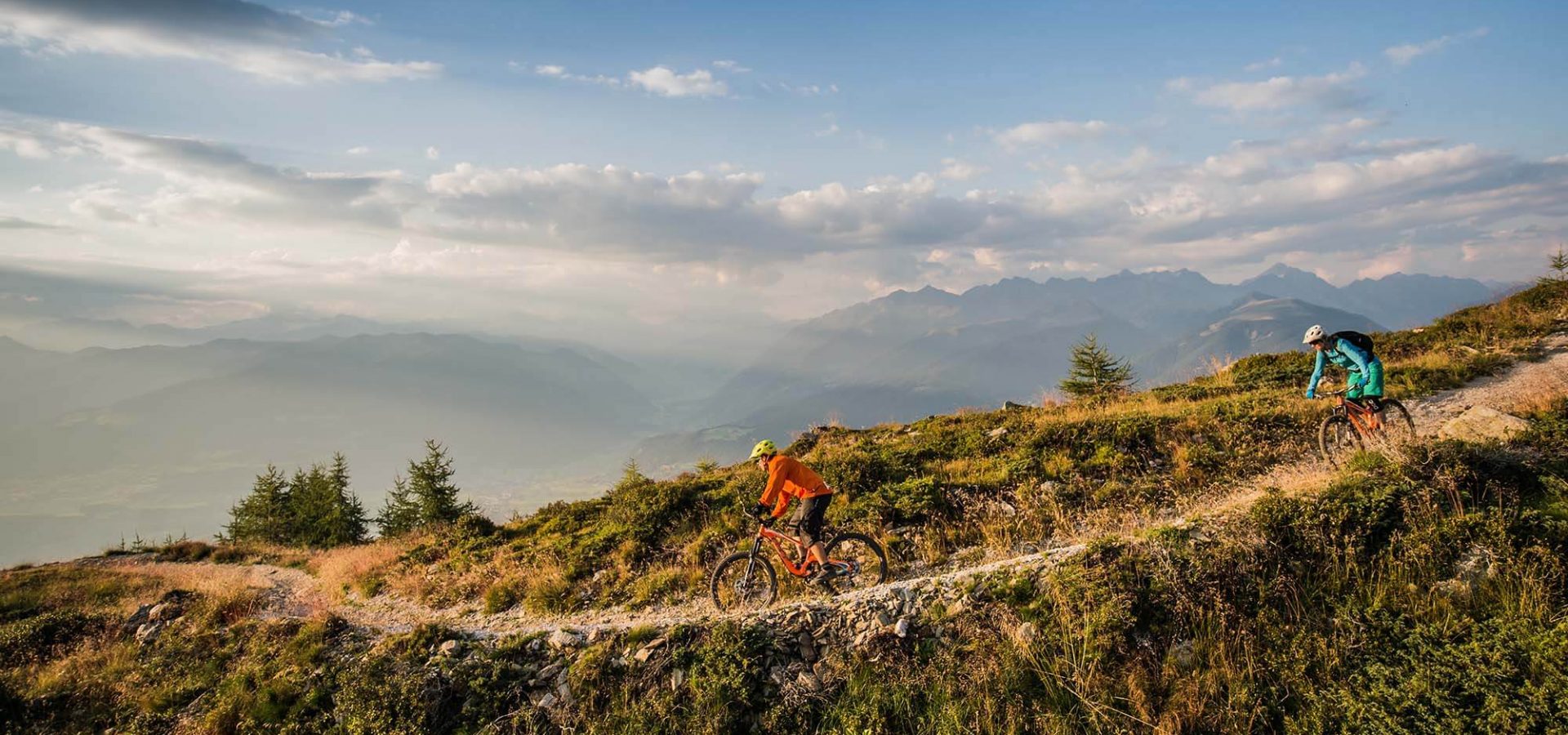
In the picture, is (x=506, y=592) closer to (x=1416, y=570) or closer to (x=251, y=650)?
(x=251, y=650)

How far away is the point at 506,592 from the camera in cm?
1373

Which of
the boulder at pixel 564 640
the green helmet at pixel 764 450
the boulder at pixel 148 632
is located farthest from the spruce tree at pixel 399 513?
the green helmet at pixel 764 450

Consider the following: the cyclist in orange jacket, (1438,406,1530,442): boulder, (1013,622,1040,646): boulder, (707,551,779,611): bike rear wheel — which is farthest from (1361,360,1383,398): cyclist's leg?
(707,551,779,611): bike rear wheel

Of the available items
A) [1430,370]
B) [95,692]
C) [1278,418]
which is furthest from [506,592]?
[1430,370]

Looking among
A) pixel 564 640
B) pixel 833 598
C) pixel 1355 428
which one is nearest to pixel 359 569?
pixel 564 640

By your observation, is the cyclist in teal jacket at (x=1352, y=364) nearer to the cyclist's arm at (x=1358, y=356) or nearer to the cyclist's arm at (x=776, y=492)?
the cyclist's arm at (x=1358, y=356)

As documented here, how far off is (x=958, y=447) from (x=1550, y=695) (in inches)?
449

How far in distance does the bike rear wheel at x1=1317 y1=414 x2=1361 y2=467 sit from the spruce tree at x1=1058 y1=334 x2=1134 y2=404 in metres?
14.2

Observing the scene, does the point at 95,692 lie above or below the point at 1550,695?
below

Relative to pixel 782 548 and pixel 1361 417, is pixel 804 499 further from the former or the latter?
pixel 1361 417

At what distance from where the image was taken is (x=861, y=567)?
10750 millimetres

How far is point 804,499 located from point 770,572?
4.37 feet

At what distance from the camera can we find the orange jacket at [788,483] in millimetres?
10195

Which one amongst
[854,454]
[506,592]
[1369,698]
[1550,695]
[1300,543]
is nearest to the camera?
[1550,695]
